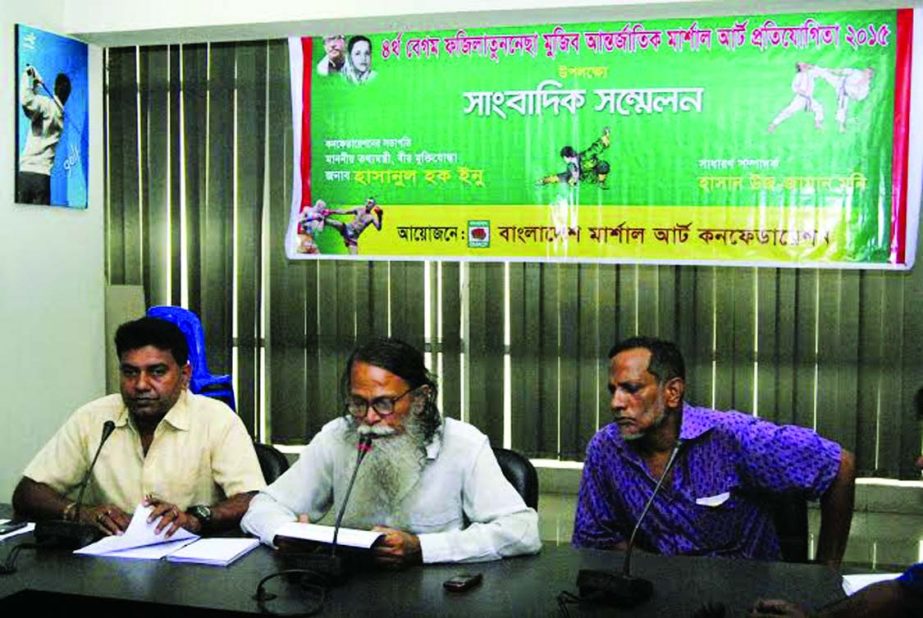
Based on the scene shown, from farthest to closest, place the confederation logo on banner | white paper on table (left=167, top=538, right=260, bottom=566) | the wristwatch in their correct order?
the confederation logo on banner < the wristwatch < white paper on table (left=167, top=538, right=260, bottom=566)

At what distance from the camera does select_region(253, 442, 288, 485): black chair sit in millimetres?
3330

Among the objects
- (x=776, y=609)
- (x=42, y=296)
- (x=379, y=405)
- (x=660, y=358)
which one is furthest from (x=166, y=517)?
(x=42, y=296)

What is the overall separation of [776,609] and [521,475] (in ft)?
3.13

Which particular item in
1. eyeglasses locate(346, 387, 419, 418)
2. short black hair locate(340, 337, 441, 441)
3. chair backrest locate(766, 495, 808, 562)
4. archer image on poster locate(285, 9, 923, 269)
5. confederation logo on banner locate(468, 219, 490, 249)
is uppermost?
archer image on poster locate(285, 9, 923, 269)

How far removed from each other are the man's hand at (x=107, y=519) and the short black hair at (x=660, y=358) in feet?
4.60

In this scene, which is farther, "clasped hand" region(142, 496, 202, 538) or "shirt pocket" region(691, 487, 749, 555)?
"shirt pocket" region(691, 487, 749, 555)

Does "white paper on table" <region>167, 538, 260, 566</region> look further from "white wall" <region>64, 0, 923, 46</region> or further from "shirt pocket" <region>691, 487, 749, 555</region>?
"white wall" <region>64, 0, 923, 46</region>

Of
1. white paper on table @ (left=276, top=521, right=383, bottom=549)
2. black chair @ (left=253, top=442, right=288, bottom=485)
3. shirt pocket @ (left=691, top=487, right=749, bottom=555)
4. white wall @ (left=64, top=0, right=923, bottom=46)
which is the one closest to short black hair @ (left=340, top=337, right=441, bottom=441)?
white paper on table @ (left=276, top=521, right=383, bottom=549)

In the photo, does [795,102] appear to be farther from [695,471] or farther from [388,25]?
[695,471]

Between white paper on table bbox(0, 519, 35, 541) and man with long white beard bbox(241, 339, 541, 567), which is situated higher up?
man with long white beard bbox(241, 339, 541, 567)

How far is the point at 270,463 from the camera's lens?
335 centimetres

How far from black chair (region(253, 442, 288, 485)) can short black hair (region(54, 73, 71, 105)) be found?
2.68 metres

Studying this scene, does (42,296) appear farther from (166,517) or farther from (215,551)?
(215,551)

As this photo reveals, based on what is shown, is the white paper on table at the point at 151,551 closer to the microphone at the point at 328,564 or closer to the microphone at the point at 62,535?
the microphone at the point at 62,535
